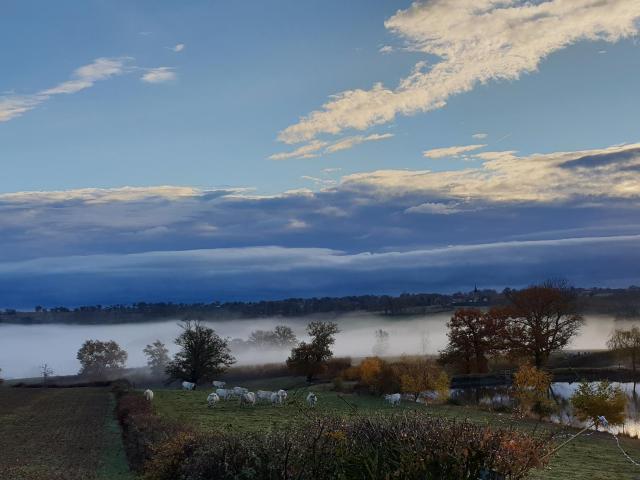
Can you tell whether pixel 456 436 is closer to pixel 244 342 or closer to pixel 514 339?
pixel 514 339

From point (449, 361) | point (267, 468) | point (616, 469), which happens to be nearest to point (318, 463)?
point (267, 468)

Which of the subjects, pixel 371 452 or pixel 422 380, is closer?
pixel 371 452

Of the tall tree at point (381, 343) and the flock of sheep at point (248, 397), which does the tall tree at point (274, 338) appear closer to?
the tall tree at point (381, 343)

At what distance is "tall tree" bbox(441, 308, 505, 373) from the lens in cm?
9175

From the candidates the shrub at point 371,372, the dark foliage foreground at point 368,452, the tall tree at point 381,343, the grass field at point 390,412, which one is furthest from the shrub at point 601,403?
the tall tree at point 381,343

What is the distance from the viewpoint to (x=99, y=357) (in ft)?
504

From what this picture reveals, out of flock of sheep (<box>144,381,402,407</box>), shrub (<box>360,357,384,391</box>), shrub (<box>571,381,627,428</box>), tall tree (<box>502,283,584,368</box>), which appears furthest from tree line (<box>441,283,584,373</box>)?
shrub (<box>571,381,627,428</box>)

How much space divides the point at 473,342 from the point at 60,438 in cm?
6539

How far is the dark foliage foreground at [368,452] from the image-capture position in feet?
43.8

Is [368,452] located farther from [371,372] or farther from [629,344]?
[629,344]

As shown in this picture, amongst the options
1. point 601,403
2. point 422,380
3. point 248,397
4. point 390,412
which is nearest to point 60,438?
point 248,397

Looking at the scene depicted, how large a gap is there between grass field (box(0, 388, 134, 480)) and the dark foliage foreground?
1322 cm

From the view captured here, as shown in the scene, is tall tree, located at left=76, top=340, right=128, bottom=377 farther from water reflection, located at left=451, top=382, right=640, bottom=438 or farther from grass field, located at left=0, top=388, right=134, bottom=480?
water reflection, located at left=451, top=382, right=640, bottom=438

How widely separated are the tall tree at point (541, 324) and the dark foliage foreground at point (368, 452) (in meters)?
81.6
